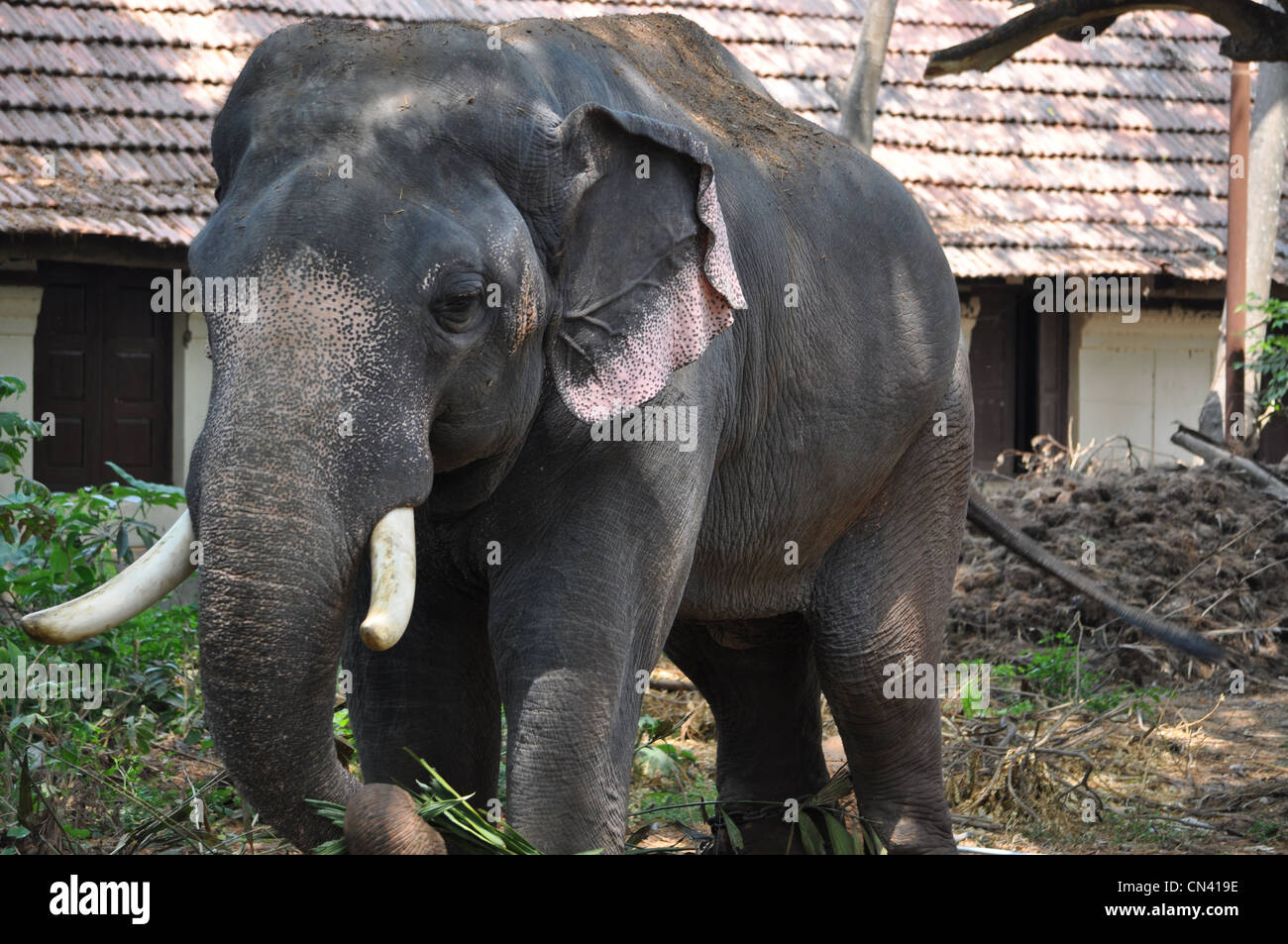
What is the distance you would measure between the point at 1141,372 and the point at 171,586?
13238 millimetres

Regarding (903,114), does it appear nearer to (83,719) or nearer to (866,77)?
(866,77)

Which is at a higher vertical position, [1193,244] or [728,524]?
[1193,244]

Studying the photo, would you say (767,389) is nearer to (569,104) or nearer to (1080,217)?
(569,104)

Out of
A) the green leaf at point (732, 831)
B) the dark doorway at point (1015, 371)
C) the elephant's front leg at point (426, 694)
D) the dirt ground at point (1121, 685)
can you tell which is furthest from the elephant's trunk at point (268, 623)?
the dark doorway at point (1015, 371)

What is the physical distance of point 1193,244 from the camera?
1451 cm

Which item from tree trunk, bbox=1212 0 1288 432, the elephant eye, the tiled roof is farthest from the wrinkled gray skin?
tree trunk, bbox=1212 0 1288 432

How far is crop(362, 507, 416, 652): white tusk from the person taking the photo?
3.07 meters

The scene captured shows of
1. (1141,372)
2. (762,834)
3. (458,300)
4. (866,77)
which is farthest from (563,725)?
(1141,372)

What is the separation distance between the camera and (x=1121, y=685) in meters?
8.55

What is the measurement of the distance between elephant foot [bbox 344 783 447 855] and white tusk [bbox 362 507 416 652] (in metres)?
0.27

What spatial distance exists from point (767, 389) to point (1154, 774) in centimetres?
369

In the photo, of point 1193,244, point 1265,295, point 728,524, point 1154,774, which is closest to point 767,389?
point 728,524

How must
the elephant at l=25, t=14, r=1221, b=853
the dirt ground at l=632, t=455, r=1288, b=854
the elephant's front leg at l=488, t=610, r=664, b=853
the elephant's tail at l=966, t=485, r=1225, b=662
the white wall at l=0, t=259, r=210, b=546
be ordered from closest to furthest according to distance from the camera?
the elephant at l=25, t=14, r=1221, b=853
the elephant's front leg at l=488, t=610, r=664, b=853
the elephant's tail at l=966, t=485, r=1225, b=662
the dirt ground at l=632, t=455, r=1288, b=854
the white wall at l=0, t=259, r=210, b=546

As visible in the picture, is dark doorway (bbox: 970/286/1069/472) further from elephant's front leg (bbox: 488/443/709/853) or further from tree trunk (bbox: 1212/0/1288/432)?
elephant's front leg (bbox: 488/443/709/853)
